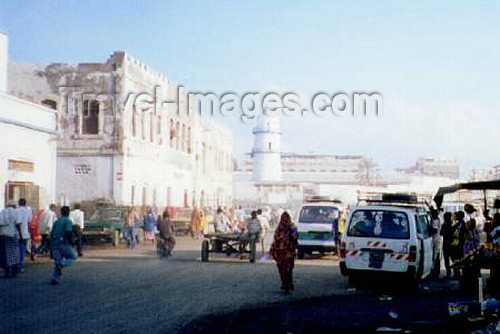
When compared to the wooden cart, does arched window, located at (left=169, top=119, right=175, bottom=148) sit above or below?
above

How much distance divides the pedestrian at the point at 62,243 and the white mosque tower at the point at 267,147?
250 ft

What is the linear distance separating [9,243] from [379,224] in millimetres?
9227

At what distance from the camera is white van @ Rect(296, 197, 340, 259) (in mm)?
25281

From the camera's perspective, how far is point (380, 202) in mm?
17266

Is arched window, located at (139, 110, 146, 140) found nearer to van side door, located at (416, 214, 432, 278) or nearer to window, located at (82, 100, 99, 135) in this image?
window, located at (82, 100, 99, 135)

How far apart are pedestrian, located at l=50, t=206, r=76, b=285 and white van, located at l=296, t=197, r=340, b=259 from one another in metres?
10.9

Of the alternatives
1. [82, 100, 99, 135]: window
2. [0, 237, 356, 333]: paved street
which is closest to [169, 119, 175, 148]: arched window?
[82, 100, 99, 135]: window

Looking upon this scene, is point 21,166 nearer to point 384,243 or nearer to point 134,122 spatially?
point 134,122

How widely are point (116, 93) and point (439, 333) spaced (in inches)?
1193

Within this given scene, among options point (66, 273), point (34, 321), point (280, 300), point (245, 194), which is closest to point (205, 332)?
point (34, 321)

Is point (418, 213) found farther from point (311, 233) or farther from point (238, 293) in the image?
point (311, 233)

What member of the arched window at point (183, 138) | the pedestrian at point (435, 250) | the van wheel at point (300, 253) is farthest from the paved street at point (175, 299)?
the arched window at point (183, 138)

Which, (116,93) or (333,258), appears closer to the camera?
(333,258)

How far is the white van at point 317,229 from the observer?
995 inches
